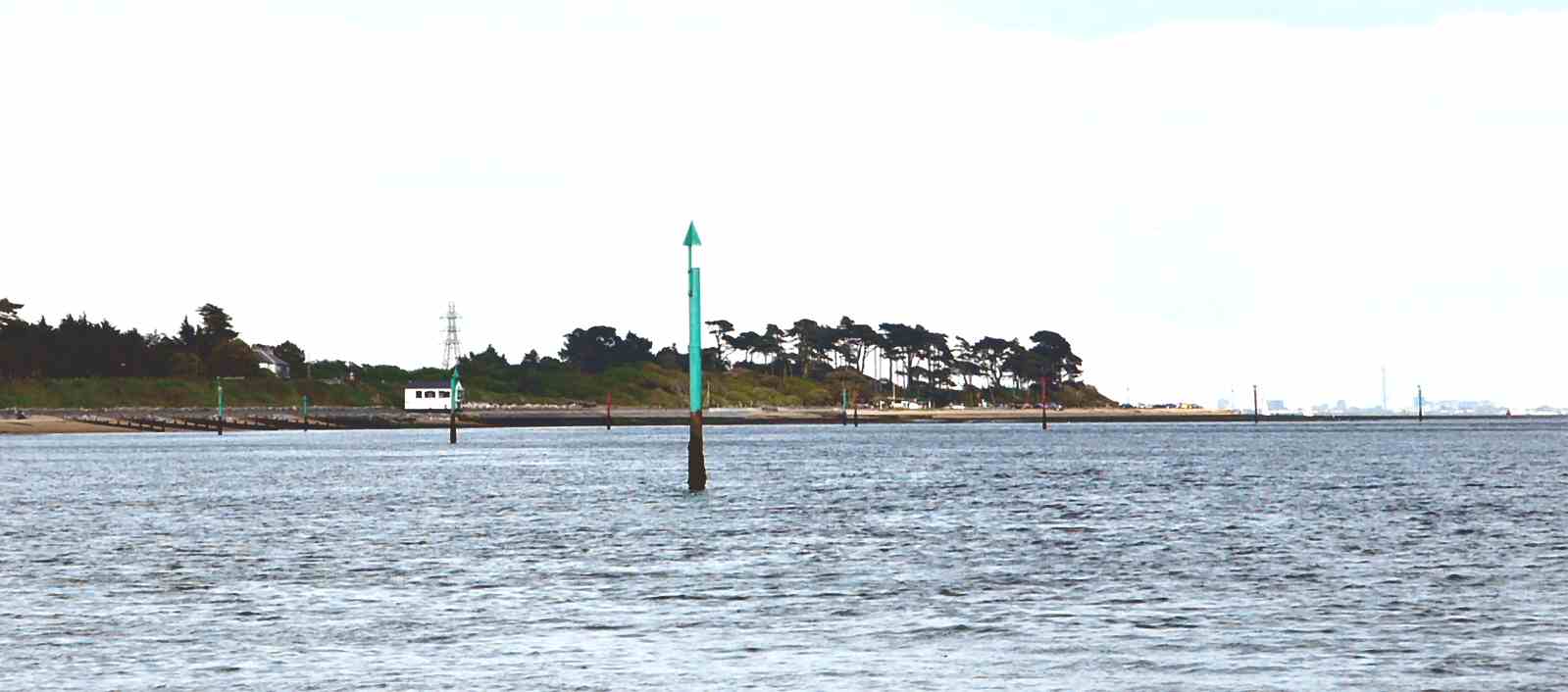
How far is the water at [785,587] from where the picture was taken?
22.5 m

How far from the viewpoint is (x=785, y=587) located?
32938 millimetres

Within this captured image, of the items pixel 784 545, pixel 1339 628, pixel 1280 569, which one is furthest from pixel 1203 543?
pixel 1339 628

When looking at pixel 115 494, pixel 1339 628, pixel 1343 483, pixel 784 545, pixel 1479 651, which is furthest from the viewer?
pixel 1343 483

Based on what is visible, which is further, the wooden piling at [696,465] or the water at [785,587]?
the wooden piling at [696,465]

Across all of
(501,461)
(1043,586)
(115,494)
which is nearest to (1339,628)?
(1043,586)

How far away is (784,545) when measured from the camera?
42781 millimetres

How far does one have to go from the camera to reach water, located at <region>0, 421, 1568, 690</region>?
73.8ft

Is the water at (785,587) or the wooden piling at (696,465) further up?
the wooden piling at (696,465)

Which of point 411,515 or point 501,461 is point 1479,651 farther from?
point 501,461

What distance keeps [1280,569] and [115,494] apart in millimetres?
47357

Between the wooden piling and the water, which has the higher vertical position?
the wooden piling

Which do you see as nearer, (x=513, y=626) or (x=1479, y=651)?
(x=1479, y=651)

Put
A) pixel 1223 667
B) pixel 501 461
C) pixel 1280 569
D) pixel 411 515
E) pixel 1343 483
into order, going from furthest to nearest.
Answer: pixel 501 461, pixel 1343 483, pixel 411 515, pixel 1280 569, pixel 1223 667

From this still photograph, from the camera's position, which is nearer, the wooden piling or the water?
the water
